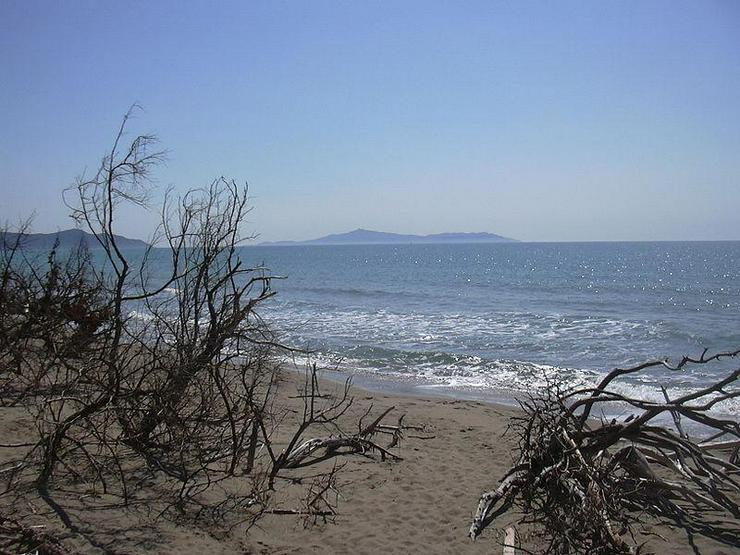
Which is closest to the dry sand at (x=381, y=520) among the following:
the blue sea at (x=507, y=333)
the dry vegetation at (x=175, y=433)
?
the dry vegetation at (x=175, y=433)

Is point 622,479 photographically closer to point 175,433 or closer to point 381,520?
point 381,520

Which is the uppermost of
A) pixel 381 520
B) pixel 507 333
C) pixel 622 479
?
pixel 622 479

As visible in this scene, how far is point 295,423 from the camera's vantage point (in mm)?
9227

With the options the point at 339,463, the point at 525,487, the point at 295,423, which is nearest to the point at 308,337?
the point at 295,423

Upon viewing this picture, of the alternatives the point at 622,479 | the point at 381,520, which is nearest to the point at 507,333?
the point at 622,479

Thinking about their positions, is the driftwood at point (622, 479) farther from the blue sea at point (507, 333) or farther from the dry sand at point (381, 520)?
the blue sea at point (507, 333)

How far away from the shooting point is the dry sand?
A: 4762 mm

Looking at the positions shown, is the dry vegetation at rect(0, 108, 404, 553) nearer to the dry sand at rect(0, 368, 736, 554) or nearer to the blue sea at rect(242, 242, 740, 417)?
the dry sand at rect(0, 368, 736, 554)

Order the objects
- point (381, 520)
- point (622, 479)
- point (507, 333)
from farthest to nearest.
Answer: point (507, 333) → point (381, 520) → point (622, 479)

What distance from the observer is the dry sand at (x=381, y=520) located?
476 cm

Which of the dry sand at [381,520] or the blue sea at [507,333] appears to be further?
the blue sea at [507,333]

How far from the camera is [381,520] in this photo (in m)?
5.84

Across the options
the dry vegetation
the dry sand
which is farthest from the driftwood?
the dry vegetation

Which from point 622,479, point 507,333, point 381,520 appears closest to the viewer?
point 622,479
